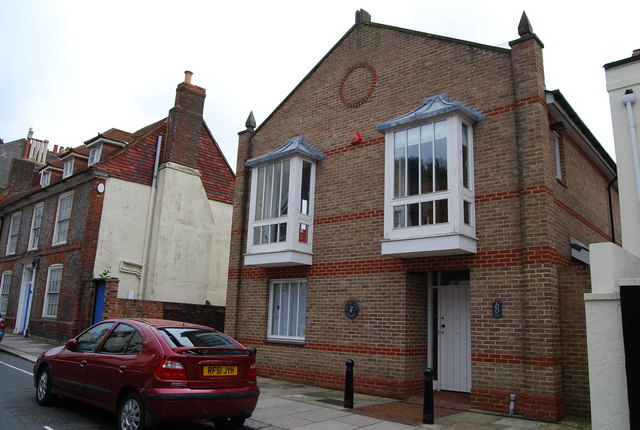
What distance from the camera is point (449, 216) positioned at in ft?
29.3

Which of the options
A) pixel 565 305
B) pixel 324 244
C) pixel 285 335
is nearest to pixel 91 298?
pixel 285 335

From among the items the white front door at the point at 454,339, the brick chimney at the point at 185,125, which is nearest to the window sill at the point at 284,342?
the white front door at the point at 454,339

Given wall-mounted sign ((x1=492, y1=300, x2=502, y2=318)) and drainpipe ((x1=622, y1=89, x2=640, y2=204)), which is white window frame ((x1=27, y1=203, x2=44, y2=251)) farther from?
drainpipe ((x1=622, y1=89, x2=640, y2=204))

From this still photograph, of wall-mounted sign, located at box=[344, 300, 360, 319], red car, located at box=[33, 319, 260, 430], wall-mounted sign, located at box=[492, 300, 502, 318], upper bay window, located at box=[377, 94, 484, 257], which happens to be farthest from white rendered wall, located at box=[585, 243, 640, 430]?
wall-mounted sign, located at box=[344, 300, 360, 319]

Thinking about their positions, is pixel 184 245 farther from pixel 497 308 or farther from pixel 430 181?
pixel 497 308

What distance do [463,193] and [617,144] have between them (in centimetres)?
258

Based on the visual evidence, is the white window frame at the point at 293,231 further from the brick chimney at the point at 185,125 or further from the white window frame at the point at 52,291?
the white window frame at the point at 52,291

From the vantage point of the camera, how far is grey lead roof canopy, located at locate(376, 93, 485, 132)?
927 cm

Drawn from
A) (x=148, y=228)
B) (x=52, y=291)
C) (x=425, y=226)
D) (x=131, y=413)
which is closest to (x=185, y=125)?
(x=148, y=228)

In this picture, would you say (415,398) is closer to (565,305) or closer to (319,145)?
(565,305)

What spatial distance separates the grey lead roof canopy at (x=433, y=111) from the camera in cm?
927

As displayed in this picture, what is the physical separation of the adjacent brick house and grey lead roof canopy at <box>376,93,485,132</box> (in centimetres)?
924

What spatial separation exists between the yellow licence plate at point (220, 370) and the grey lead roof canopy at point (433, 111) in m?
6.03

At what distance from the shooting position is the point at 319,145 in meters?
12.3
